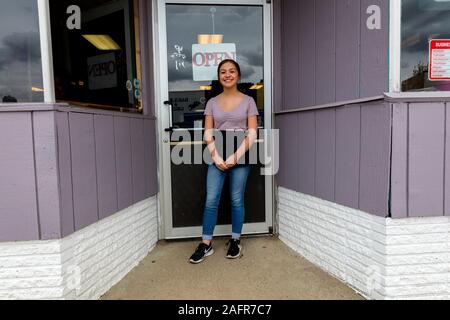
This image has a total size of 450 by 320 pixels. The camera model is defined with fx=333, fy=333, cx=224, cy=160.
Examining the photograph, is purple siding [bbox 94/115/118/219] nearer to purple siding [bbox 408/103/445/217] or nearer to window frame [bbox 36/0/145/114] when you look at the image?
window frame [bbox 36/0/145/114]

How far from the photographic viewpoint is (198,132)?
2.90m

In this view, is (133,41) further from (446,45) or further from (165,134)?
(446,45)

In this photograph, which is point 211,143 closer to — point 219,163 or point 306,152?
point 219,163

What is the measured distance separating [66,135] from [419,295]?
6.94 feet

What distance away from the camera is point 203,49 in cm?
287

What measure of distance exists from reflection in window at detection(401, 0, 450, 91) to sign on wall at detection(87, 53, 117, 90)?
189 centimetres

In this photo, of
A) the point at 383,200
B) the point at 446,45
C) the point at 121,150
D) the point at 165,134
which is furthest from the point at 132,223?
the point at 446,45

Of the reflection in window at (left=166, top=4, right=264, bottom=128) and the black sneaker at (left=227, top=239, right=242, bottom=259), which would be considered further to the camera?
the reflection in window at (left=166, top=4, right=264, bottom=128)

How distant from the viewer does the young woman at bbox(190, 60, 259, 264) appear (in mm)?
2484

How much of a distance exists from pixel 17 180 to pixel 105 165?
53 cm

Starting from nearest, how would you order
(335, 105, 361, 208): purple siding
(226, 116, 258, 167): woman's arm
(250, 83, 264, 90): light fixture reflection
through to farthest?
(335, 105, 361, 208): purple siding
(226, 116, 258, 167): woman's arm
(250, 83, 264, 90): light fixture reflection

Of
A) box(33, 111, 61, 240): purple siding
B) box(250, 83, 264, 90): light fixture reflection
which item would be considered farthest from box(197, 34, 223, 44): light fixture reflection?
box(33, 111, 61, 240): purple siding

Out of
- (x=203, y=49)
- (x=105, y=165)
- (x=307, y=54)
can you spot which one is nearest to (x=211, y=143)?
(x=105, y=165)

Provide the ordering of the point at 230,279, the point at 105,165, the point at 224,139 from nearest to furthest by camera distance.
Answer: the point at 105,165 < the point at 230,279 < the point at 224,139
